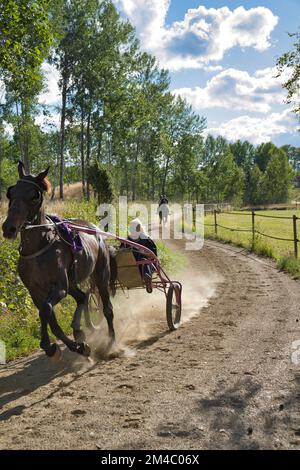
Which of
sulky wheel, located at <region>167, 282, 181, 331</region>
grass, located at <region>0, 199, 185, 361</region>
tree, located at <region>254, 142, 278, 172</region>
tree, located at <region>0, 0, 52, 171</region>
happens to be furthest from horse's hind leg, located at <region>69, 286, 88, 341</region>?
tree, located at <region>254, 142, 278, 172</region>

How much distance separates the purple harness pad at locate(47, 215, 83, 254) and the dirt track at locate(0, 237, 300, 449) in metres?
1.63

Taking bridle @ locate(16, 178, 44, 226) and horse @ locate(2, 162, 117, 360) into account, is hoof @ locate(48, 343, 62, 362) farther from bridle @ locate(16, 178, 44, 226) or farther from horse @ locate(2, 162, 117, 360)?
bridle @ locate(16, 178, 44, 226)

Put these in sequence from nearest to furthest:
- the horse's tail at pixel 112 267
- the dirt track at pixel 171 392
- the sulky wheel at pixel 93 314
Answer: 1. the dirt track at pixel 171 392
2. the sulky wheel at pixel 93 314
3. the horse's tail at pixel 112 267

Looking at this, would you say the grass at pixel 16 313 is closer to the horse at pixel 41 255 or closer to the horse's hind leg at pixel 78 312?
the horse's hind leg at pixel 78 312

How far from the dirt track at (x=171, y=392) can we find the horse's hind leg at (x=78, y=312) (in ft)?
1.26

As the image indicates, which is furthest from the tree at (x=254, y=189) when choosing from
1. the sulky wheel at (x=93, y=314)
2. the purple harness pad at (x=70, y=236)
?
the purple harness pad at (x=70, y=236)

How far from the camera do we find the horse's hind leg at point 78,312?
636 cm

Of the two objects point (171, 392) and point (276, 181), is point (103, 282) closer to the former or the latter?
point (171, 392)

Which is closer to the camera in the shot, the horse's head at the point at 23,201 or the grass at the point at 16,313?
the horse's head at the point at 23,201


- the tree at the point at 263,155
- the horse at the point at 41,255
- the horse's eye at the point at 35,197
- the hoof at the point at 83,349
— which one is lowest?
the hoof at the point at 83,349

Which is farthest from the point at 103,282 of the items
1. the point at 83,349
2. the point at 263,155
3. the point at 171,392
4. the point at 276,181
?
the point at 263,155

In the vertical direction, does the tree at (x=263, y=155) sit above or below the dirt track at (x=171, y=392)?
above

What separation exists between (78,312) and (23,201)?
2056 millimetres

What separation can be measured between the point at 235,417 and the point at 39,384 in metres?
2.54
